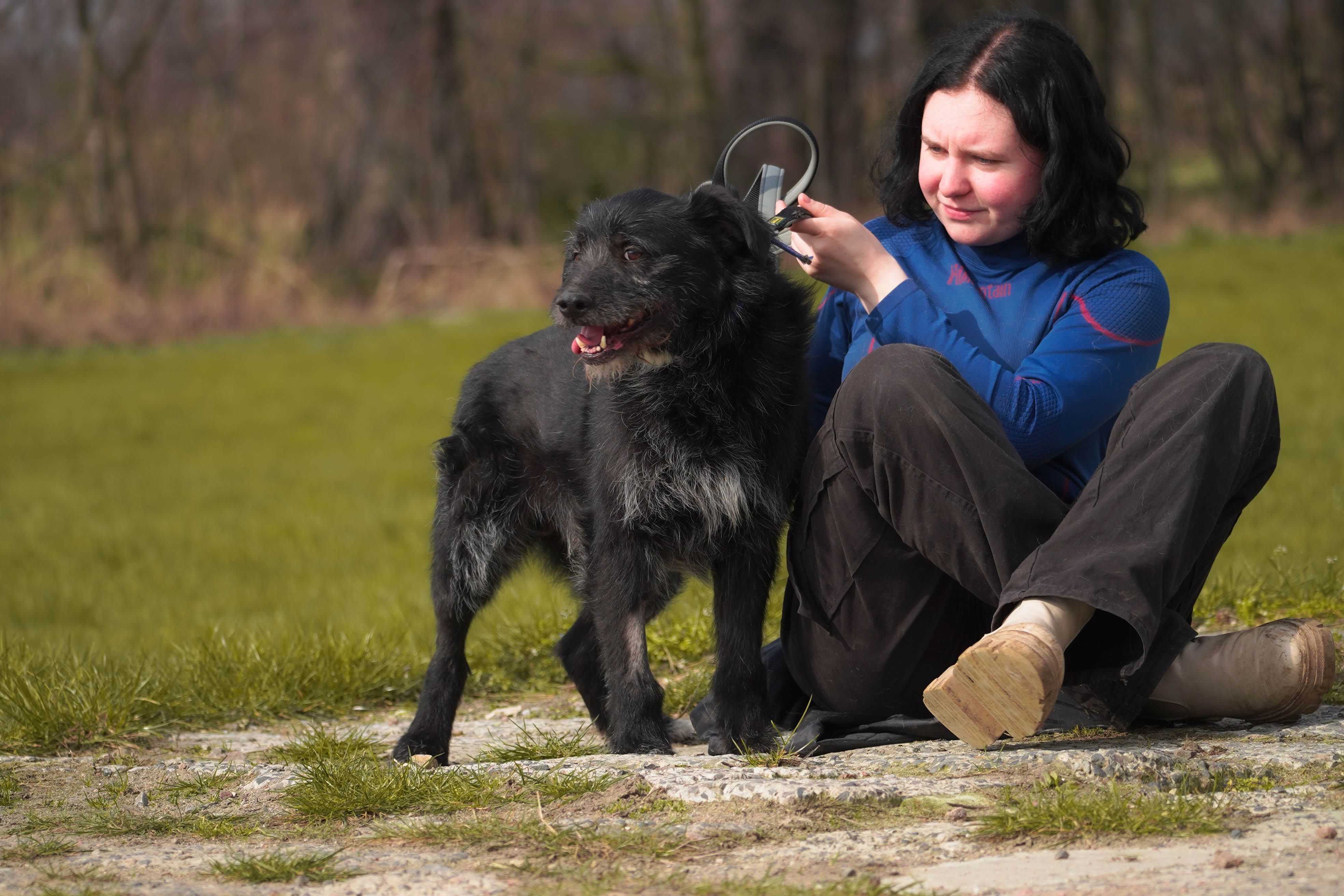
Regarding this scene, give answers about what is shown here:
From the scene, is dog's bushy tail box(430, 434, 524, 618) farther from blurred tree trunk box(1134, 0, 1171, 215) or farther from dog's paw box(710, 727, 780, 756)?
blurred tree trunk box(1134, 0, 1171, 215)

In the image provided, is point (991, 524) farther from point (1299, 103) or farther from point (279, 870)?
point (1299, 103)


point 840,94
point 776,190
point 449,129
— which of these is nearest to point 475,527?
point 776,190

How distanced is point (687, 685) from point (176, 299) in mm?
16276

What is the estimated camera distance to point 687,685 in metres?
4.01

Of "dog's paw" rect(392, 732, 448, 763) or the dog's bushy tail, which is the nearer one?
"dog's paw" rect(392, 732, 448, 763)

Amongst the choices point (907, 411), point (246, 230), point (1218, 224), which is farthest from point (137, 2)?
point (907, 411)

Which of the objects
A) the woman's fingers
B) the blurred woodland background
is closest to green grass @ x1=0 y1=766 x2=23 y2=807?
the woman's fingers

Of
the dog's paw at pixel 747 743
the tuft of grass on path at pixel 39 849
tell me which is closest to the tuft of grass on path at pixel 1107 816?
the dog's paw at pixel 747 743

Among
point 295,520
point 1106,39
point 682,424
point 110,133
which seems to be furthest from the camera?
point 1106,39

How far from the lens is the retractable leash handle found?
3164 millimetres

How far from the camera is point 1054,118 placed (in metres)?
3.15

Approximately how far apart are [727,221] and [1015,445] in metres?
0.89

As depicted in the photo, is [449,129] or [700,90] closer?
[700,90]

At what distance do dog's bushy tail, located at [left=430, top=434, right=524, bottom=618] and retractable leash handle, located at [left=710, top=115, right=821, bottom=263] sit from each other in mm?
974
